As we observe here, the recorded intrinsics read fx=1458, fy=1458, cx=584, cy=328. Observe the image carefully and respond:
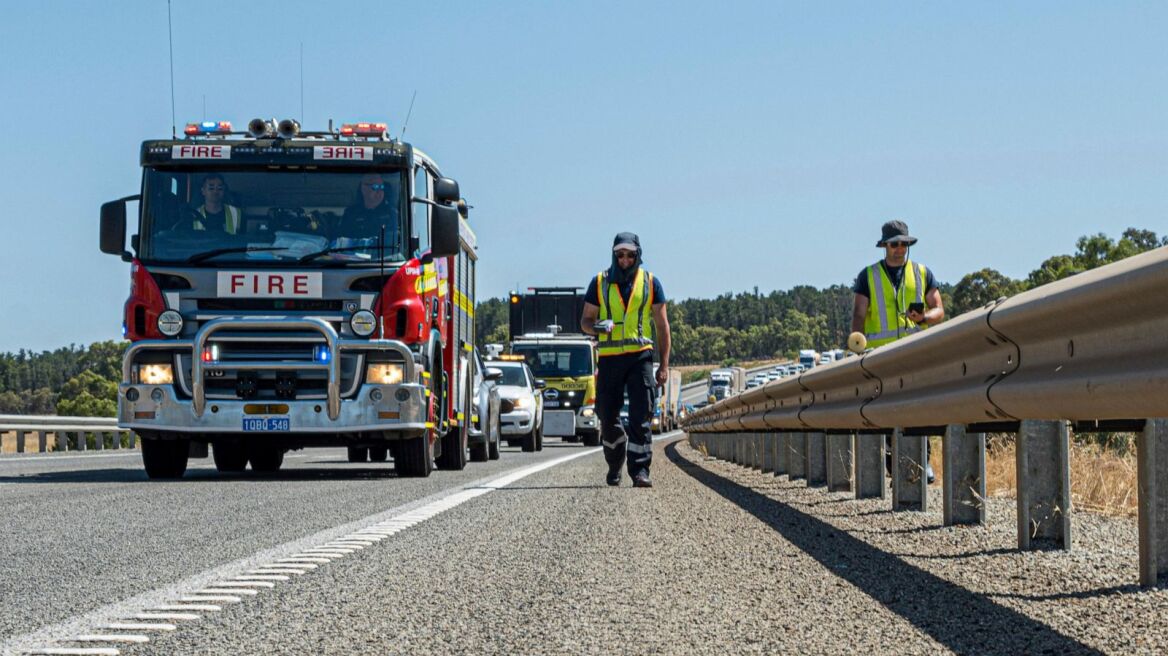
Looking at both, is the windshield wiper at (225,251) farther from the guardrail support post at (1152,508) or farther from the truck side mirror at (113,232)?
the guardrail support post at (1152,508)

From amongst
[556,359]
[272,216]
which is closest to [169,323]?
[272,216]

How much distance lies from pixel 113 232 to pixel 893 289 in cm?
664

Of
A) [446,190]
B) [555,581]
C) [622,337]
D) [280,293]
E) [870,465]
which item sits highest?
[446,190]

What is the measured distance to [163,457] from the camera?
13.2 metres

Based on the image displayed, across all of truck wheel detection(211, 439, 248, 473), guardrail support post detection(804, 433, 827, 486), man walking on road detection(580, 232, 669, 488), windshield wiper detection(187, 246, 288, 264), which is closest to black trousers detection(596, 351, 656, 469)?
man walking on road detection(580, 232, 669, 488)

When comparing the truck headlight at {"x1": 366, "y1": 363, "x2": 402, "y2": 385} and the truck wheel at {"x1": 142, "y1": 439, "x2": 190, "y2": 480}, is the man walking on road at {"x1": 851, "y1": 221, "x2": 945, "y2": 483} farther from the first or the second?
the truck wheel at {"x1": 142, "y1": 439, "x2": 190, "y2": 480}

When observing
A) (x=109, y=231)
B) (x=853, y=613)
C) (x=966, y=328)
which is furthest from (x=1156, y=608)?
(x=109, y=231)

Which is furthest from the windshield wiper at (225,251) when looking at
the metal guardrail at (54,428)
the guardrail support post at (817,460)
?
the metal guardrail at (54,428)

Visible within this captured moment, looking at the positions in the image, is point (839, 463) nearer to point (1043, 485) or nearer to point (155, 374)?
point (1043, 485)

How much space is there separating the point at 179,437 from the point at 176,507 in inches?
161

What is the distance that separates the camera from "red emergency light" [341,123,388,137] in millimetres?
13414

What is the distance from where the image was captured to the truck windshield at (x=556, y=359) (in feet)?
117

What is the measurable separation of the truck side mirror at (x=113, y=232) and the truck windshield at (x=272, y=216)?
0.52 feet

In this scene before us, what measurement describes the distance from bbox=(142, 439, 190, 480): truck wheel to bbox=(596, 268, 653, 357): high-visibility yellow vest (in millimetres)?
4322
